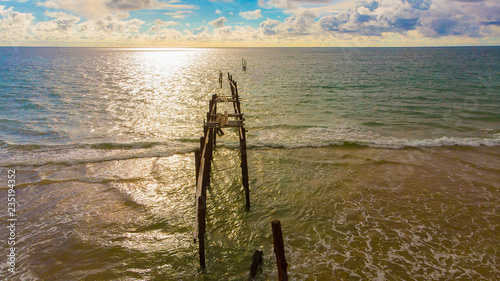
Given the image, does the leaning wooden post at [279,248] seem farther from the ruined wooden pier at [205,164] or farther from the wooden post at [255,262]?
the ruined wooden pier at [205,164]

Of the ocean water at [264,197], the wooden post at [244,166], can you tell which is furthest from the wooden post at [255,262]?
the wooden post at [244,166]

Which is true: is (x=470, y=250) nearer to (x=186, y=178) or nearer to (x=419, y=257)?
(x=419, y=257)

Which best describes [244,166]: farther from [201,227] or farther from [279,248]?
[279,248]

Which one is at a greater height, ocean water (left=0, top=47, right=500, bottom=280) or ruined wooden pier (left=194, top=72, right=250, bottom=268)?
ruined wooden pier (left=194, top=72, right=250, bottom=268)

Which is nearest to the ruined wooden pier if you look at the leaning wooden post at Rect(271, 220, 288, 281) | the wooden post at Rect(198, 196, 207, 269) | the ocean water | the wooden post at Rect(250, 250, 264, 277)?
the wooden post at Rect(198, 196, 207, 269)

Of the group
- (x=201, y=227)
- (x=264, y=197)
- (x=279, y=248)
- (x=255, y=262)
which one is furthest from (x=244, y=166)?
(x=279, y=248)

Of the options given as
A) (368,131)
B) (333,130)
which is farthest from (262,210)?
(368,131)

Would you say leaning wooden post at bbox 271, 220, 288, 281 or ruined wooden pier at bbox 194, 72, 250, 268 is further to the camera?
ruined wooden pier at bbox 194, 72, 250, 268

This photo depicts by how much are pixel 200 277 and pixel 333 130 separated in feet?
41.3

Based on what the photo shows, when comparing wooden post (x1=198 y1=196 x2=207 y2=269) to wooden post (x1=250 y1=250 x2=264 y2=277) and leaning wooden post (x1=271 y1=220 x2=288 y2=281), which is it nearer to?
wooden post (x1=250 y1=250 x2=264 y2=277)

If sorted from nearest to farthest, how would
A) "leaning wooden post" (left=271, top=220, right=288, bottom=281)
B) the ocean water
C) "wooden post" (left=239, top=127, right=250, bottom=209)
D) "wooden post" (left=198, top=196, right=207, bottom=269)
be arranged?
"leaning wooden post" (left=271, top=220, right=288, bottom=281) → "wooden post" (left=198, top=196, right=207, bottom=269) → the ocean water → "wooden post" (left=239, top=127, right=250, bottom=209)

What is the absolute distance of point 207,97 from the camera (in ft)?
92.0

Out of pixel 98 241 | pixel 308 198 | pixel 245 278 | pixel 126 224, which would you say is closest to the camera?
pixel 245 278

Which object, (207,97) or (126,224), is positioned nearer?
(126,224)
